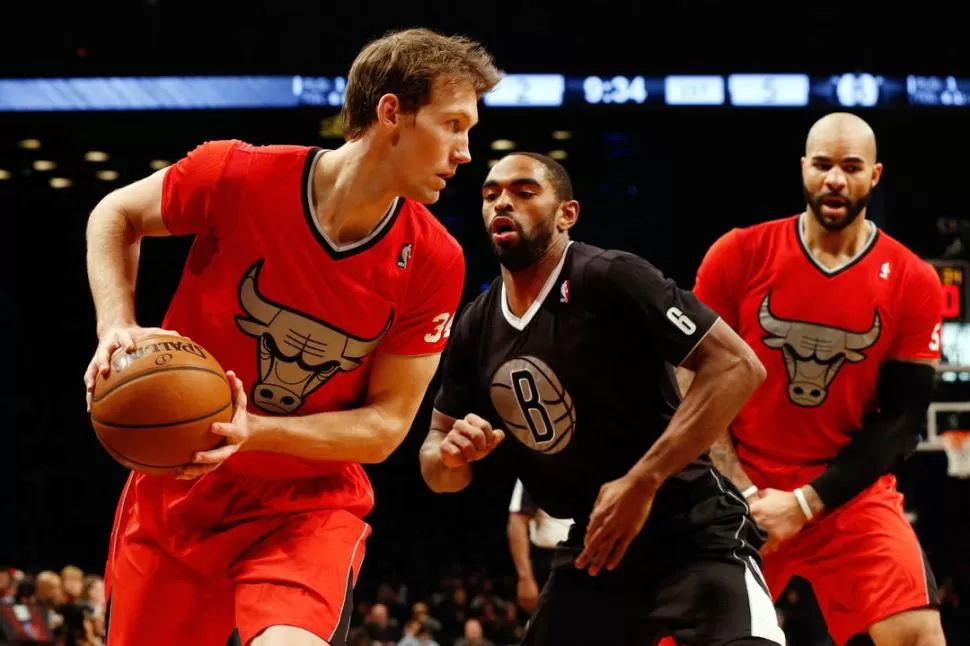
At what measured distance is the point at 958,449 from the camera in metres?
10.6

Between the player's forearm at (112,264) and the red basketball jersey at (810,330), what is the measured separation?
2.46 metres

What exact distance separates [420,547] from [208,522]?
14829 mm

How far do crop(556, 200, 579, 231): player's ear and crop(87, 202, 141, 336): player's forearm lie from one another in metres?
1.37

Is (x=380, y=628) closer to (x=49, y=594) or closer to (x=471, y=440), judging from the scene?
(x=49, y=594)

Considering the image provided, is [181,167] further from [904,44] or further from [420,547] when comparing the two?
[420,547]

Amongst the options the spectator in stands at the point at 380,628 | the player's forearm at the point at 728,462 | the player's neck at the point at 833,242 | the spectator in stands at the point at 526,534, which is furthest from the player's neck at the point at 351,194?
the spectator in stands at the point at 380,628

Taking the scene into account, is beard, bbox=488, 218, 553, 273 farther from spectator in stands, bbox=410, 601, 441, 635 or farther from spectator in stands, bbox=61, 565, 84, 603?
spectator in stands, bbox=410, 601, 441, 635

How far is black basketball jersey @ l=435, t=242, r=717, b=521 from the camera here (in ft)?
11.7

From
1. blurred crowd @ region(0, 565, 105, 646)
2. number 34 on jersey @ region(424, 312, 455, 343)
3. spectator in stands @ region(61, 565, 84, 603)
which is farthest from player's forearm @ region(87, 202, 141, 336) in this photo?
spectator in stands @ region(61, 565, 84, 603)

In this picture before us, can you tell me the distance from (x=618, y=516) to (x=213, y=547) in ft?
3.86

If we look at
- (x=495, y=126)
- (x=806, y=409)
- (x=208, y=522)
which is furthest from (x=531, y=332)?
(x=495, y=126)

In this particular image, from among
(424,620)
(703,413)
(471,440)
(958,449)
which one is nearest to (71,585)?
(424,620)

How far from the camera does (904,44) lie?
14.1 meters

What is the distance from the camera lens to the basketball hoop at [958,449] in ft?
34.3
